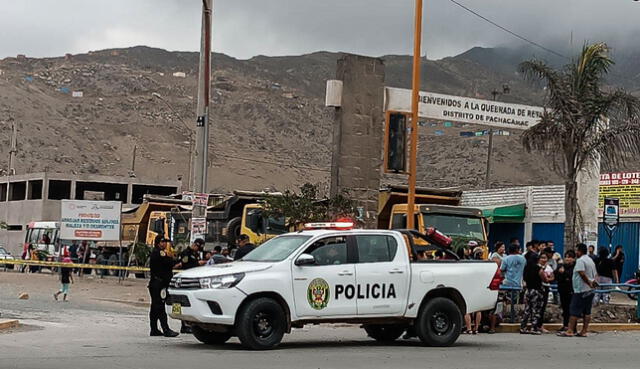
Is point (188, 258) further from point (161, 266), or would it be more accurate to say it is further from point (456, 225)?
point (456, 225)

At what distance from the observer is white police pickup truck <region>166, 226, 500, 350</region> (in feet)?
49.5

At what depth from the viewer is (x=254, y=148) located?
11519cm

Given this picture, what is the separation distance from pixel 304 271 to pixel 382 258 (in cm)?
153

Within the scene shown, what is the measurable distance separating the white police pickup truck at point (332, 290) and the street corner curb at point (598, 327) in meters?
3.70

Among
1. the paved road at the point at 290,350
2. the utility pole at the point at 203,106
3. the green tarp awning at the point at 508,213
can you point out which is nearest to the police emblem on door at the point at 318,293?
the paved road at the point at 290,350

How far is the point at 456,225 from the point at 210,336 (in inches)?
530

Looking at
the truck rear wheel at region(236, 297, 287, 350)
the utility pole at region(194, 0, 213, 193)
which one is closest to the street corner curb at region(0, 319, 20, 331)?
the truck rear wheel at region(236, 297, 287, 350)

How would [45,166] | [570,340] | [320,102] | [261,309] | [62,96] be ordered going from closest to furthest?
[261,309] → [570,340] → [45,166] → [62,96] → [320,102]

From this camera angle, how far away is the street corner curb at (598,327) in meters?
21.0

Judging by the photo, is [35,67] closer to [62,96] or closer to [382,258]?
[62,96]

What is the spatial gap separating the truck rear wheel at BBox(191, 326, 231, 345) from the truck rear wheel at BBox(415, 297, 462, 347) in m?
3.21

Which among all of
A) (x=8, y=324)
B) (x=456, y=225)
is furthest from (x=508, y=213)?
(x=8, y=324)

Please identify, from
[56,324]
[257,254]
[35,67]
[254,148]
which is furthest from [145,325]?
[35,67]

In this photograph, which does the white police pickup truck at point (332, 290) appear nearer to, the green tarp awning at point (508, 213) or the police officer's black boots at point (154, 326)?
the police officer's black boots at point (154, 326)
